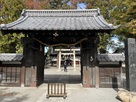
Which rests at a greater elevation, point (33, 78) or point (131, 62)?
point (131, 62)

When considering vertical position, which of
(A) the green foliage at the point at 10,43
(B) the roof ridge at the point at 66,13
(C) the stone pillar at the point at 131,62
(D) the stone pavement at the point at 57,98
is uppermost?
(B) the roof ridge at the point at 66,13

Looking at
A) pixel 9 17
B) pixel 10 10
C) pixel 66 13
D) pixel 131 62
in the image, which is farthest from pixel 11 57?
pixel 10 10

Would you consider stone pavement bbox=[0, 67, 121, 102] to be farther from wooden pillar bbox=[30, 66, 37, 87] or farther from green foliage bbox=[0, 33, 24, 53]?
green foliage bbox=[0, 33, 24, 53]

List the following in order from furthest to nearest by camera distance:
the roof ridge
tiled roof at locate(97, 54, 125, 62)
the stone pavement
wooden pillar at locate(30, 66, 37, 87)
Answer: the roof ridge < tiled roof at locate(97, 54, 125, 62) < wooden pillar at locate(30, 66, 37, 87) < the stone pavement

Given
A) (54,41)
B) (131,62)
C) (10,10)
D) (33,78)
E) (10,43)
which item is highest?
(10,10)

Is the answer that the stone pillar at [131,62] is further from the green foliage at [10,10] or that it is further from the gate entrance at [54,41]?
the green foliage at [10,10]

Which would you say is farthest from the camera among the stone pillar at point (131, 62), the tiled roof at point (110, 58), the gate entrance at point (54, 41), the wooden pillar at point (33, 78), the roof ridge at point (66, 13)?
the roof ridge at point (66, 13)

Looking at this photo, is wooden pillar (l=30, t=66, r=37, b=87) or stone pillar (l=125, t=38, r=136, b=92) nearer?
stone pillar (l=125, t=38, r=136, b=92)

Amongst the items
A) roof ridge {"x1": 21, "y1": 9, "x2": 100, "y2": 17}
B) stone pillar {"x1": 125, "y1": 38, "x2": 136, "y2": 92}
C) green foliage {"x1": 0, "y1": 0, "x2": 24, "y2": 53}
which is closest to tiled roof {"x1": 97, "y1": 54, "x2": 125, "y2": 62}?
stone pillar {"x1": 125, "y1": 38, "x2": 136, "y2": 92}

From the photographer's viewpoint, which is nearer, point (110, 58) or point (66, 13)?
point (110, 58)

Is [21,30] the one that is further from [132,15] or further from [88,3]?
[88,3]

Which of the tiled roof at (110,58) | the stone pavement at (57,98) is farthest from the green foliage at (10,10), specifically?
the tiled roof at (110,58)

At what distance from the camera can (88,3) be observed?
30.6 m

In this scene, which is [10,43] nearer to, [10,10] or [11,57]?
[10,10]
